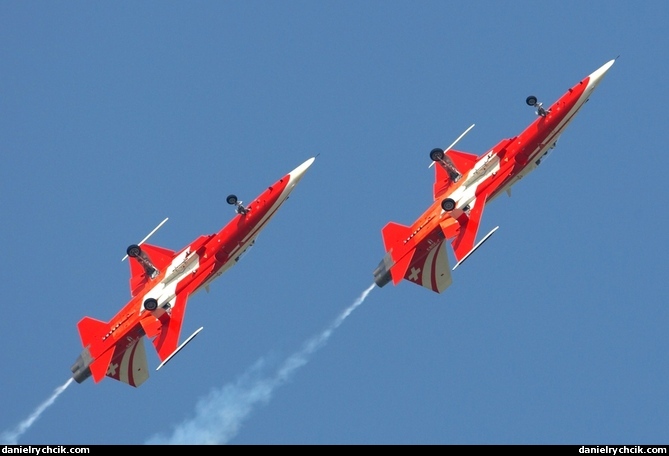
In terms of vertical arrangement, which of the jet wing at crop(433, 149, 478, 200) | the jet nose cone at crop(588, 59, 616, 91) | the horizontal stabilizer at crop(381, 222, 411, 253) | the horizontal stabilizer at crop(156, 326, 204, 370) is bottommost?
the horizontal stabilizer at crop(156, 326, 204, 370)

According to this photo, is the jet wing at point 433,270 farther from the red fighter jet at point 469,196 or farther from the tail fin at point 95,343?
the tail fin at point 95,343

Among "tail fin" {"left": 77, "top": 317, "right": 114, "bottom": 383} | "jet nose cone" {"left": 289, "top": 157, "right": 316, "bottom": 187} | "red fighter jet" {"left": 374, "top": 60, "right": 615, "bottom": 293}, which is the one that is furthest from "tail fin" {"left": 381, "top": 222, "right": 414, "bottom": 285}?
"tail fin" {"left": 77, "top": 317, "right": 114, "bottom": 383}

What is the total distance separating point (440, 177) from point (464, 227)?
3.03 meters

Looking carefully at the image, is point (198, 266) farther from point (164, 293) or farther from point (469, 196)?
point (469, 196)

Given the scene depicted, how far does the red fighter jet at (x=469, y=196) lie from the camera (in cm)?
8719

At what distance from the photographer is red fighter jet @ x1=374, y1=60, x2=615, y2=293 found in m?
87.2

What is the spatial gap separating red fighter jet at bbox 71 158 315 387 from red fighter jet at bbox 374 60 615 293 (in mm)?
5149

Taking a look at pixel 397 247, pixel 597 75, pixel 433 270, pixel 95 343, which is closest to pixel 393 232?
pixel 397 247

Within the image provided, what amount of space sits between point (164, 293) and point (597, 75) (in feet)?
64.4

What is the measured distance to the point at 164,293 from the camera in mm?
87500

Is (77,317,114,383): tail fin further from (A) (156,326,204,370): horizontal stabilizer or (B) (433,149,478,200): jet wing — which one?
(B) (433,149,478,200): jet wing

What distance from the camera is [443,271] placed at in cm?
8775

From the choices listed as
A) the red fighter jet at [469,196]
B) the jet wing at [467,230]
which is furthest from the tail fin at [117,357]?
the jet wing at [467,230]
